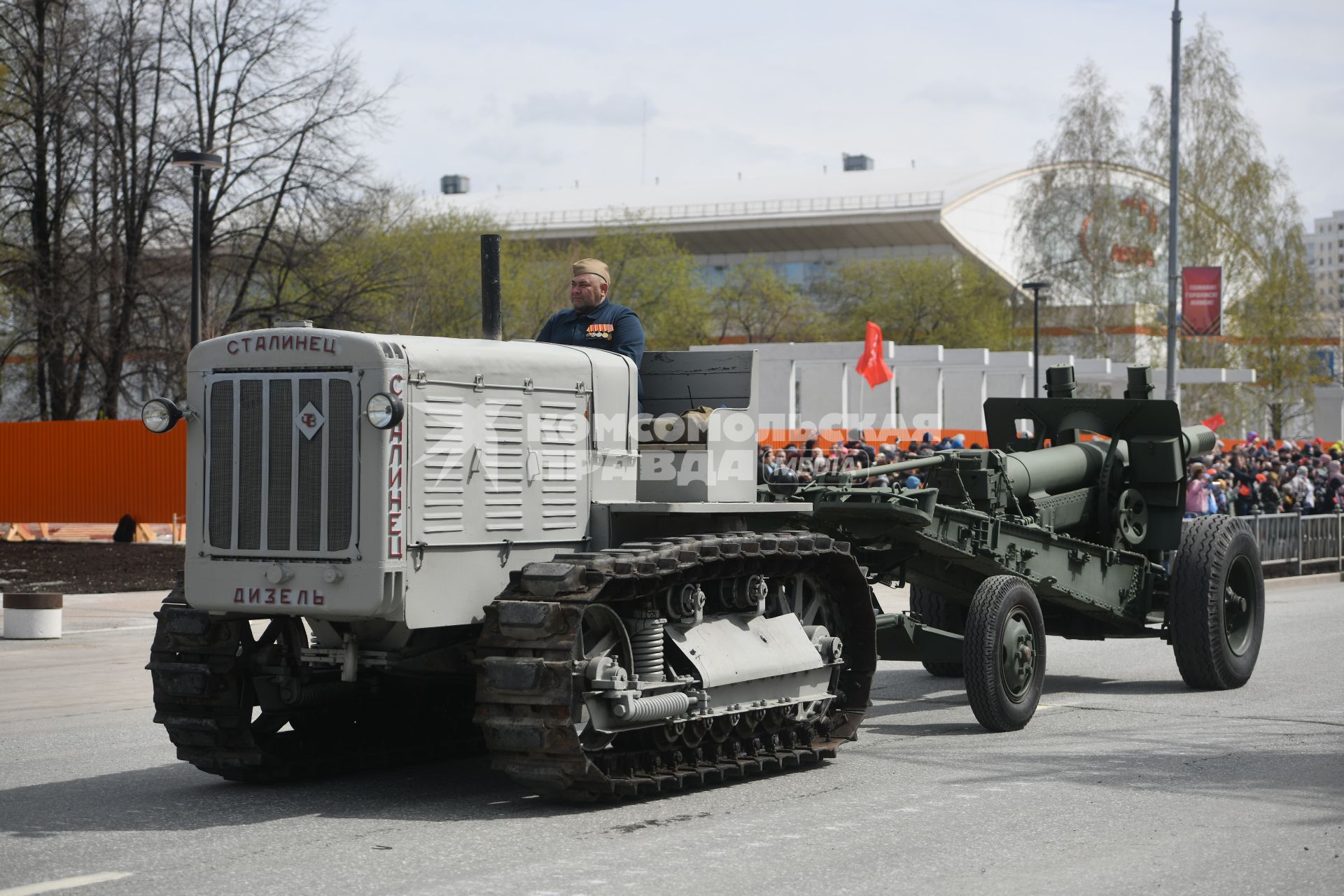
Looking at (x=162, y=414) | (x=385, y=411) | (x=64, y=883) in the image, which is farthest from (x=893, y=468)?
(x=64, y=883)

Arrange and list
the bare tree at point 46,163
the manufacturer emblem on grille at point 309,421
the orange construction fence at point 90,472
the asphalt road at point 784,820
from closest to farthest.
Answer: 1. the asphalt road at point 784,820
2. the manufacturer emblem on grille at point 309,421
3. the orange construction fence at point 90,472
4. the bare tree at point 46,163

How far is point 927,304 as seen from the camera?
67938 mm

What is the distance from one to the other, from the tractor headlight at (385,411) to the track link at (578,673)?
0.97m

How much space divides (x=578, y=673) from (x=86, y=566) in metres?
17.9

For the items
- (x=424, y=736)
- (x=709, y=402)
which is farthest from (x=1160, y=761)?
(x=424, y=736)

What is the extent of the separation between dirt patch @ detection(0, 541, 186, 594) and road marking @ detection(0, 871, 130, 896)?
1439cm

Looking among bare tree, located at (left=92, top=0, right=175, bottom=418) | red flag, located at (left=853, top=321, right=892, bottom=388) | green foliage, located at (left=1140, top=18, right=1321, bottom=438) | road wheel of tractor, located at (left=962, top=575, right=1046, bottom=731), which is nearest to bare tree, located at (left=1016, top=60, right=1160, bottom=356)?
green foliage, located at (left=1140, top=18, right=1321, bottom=438)

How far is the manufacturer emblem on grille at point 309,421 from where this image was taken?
801cm

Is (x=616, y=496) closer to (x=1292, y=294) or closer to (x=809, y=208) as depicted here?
(x=1292, y=294)

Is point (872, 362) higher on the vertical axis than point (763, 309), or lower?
lower

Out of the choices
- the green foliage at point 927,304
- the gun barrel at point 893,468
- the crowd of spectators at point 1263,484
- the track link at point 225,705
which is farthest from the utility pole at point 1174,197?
the green foliage at point 927,304

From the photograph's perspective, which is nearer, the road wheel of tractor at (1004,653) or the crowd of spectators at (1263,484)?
the road wheel of tractor at (1004,653)

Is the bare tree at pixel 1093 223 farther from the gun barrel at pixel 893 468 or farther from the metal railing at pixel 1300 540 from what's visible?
the gun barrel at pixel 893 468

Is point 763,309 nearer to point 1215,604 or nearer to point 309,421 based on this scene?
point 1215,604
